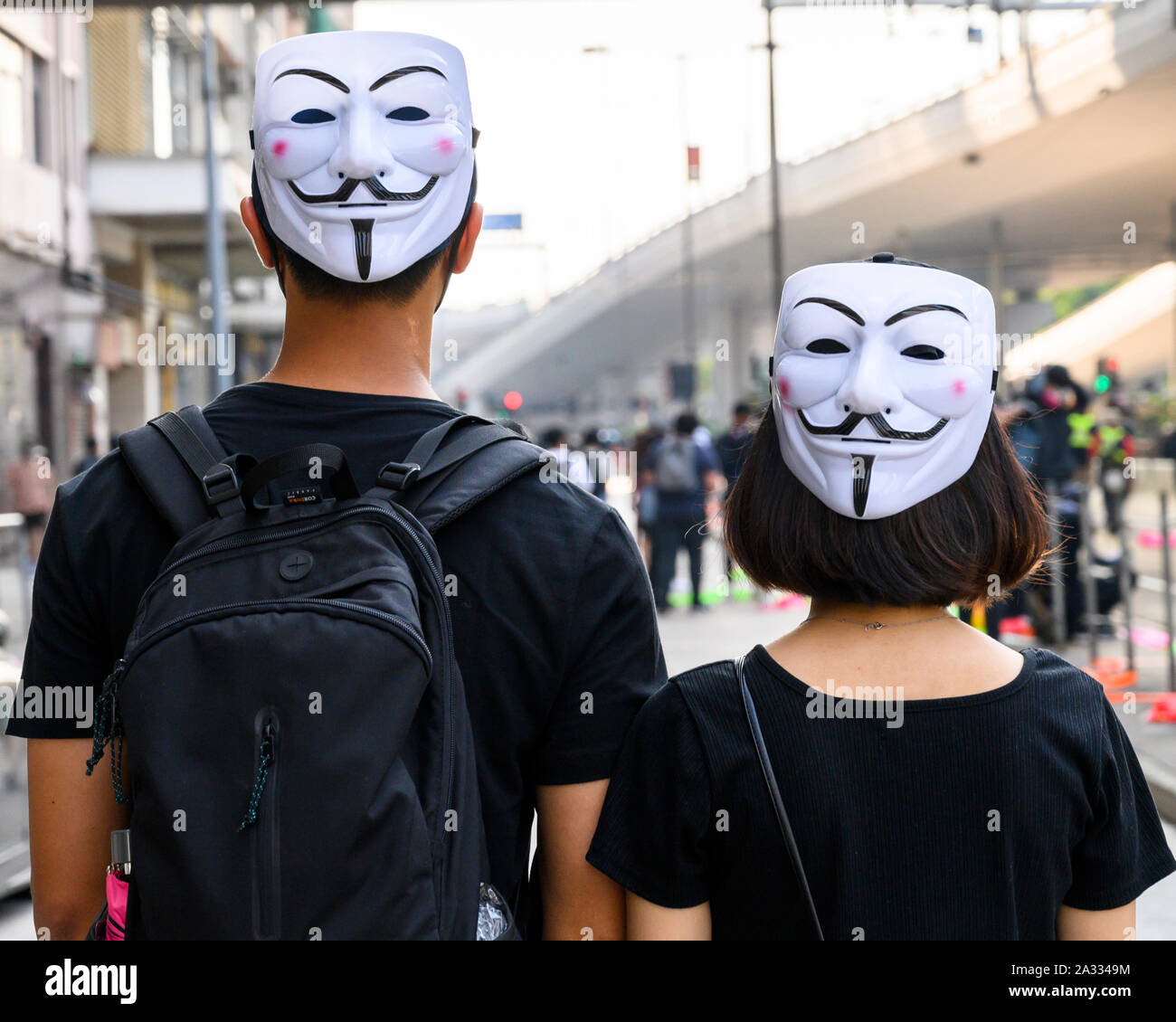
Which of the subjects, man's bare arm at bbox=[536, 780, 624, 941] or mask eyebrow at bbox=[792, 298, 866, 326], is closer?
man's bare arm at bbox=[536, 780, 624, 941]

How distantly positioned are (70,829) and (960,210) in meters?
29.7

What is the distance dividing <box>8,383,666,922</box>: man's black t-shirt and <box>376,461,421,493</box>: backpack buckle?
9 centimetres

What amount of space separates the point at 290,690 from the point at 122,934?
0.40 meters

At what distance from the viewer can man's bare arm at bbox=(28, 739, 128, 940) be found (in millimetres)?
1849

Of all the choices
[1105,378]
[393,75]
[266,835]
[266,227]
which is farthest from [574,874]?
[1105,378]

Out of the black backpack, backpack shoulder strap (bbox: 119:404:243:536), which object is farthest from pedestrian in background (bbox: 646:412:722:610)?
the black backpack

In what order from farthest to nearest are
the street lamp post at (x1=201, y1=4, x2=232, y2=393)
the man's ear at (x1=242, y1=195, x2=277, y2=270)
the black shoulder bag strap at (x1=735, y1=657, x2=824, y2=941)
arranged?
the street lamp post at (x1=201, y1=4, x2=232, y2=393)
the man's ear at (x1=242, y1=195, x2=277, y2=270)
the black shoulder bag strap at (x1=735, y1=657, x2=824, y2=941)

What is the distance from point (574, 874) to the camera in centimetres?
188

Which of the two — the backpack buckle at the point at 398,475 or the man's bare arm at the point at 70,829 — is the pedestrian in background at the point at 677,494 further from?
the backpack buckle at the point at 398,475

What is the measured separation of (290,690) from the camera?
1.53m

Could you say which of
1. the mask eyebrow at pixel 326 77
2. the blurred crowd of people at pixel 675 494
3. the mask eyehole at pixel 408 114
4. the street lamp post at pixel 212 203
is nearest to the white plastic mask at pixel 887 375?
the mask eyehole at pixel 408 114

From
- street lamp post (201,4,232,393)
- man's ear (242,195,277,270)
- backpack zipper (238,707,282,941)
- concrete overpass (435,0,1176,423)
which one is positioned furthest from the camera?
concrete overpass (435,0,1176,423)

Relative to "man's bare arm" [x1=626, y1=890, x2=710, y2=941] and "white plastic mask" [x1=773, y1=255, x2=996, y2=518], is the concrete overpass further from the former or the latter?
"man's bare arm" [x1=626, y1=890, x2=710, y2=941]

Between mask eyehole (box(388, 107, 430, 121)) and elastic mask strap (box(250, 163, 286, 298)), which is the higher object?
mask eyehole (box(388, 107, 430, 121))
